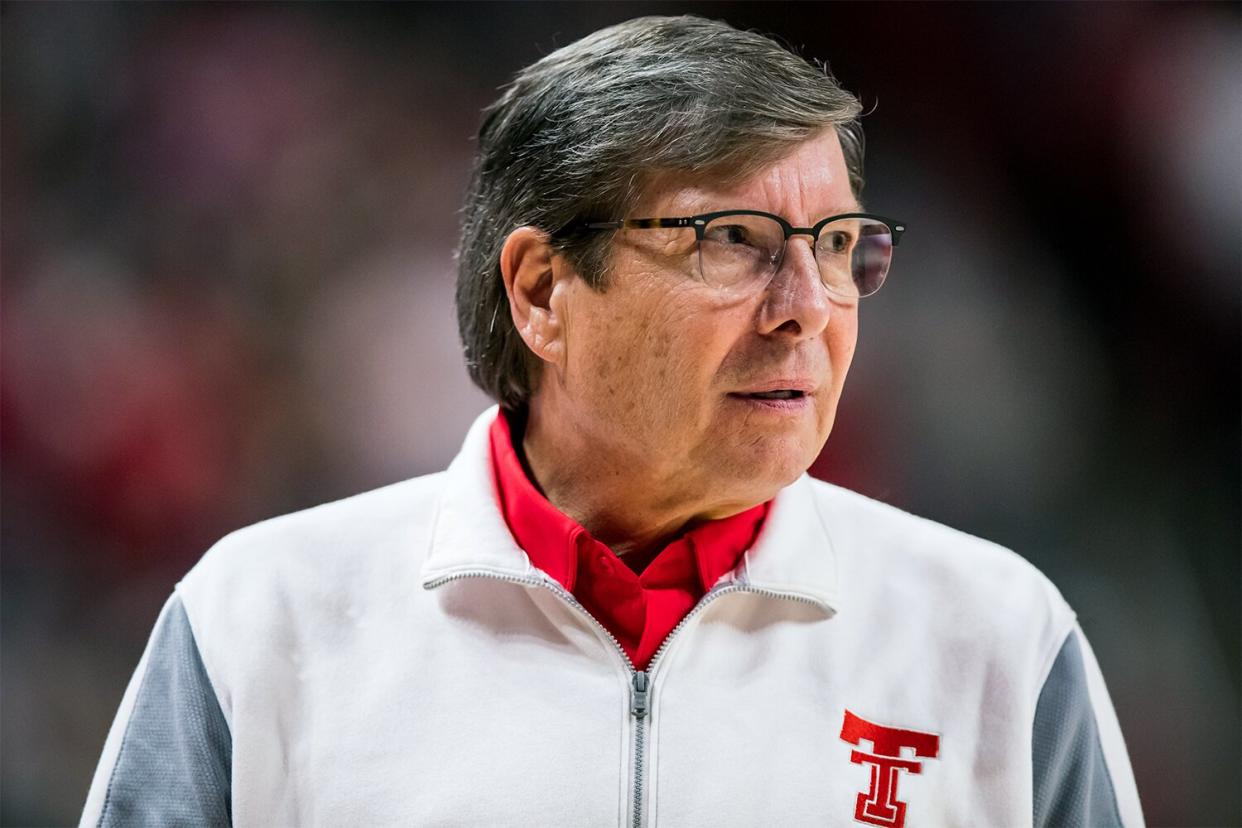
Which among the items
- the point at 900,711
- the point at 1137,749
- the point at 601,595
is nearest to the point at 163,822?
the point at 601,595

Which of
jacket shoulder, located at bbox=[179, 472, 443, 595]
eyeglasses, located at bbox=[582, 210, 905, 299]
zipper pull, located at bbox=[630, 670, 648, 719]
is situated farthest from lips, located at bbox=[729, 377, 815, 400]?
jacket shoulder, located at bbox=[179, 472, 443, 595]

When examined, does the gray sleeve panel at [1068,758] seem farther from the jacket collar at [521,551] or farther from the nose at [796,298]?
the nose at [796,298]

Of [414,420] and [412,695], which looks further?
[414,420]

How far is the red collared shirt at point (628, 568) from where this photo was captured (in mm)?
1511

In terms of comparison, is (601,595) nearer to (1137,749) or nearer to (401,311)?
(401,311)

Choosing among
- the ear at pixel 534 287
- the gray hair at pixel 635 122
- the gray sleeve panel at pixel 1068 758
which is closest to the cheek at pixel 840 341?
the gray hair at pixel 635 122

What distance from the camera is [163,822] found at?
1.46m

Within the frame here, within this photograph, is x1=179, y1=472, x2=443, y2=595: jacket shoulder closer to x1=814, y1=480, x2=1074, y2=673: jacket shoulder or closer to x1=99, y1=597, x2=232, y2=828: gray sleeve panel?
x1=99, y1=597, x2=232, y2=828: gray sleeve panel

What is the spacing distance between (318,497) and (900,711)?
1.12 meters

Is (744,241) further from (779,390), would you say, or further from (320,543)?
(320,543)

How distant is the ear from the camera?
1.58 metres

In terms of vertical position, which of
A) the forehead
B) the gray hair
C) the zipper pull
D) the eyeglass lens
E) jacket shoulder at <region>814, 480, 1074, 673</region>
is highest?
the gray hair

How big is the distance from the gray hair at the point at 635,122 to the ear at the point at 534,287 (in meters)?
0.03

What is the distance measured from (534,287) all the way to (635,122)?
0.27 m
